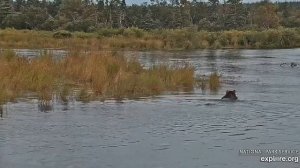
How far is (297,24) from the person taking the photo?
314ft

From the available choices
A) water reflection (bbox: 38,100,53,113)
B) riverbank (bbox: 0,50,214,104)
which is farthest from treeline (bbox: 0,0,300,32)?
water reflection (bbox: 38,100,53,113)

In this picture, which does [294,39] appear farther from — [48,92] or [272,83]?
[48,92]

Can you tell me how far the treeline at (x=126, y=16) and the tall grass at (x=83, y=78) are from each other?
52.7m

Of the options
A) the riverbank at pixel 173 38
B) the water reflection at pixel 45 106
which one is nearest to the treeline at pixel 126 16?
the riverbank at pixel 173 38

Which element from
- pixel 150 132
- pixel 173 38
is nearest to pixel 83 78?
pixel 150 132

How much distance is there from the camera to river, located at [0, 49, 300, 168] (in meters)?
8.89

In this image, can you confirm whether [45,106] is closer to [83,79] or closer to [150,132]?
[150,132]

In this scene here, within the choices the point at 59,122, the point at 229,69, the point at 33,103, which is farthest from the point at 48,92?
the point at 229,69

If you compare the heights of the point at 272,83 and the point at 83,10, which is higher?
the point at 83,10

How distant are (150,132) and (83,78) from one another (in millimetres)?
7923

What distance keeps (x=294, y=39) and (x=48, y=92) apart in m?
52.7

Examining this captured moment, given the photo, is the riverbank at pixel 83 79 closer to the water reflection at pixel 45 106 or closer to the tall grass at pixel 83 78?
the tall grass at pixel 83 78

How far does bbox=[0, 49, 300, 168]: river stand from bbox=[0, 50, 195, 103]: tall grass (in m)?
0.92

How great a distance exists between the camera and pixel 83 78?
18.5 m
